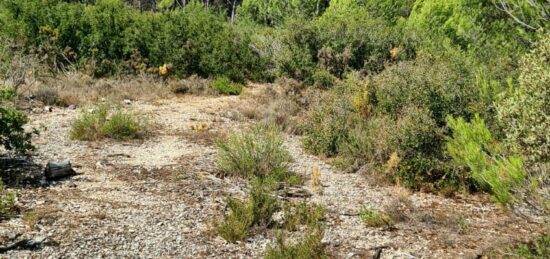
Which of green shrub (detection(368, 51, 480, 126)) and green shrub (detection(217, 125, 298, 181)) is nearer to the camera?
green shrub (detection(217, 125, 298, 181))

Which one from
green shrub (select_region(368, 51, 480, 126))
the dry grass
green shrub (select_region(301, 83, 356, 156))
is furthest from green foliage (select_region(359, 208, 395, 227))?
the dry grass

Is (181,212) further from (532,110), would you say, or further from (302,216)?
(532,110)

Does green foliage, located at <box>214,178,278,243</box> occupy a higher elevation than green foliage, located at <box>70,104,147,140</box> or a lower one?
higher

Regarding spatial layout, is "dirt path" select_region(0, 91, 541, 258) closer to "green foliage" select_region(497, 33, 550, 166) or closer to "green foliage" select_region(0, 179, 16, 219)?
"green foliage" select_region(0, 179, 16, 219)

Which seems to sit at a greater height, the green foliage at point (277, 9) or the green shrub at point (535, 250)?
the green foliage at point (277, 9)

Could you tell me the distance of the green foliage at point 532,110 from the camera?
13.8ft

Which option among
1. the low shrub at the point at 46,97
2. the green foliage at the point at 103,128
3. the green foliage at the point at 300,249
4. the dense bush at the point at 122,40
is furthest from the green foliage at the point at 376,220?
the dense bush at the point at 122,40

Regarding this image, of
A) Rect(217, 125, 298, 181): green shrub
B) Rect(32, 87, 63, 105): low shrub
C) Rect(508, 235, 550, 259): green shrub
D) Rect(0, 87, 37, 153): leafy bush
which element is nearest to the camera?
Rect(508, 235, 550, 259): green shrub

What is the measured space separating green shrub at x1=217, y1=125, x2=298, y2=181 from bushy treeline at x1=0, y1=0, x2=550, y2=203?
4.23ft

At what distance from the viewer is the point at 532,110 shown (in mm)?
4242

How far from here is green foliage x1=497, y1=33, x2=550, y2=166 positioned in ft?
13.8

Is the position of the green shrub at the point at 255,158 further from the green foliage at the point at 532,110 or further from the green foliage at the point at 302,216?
the green foliage at the point at 532,110

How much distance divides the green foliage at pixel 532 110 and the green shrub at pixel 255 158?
355 centimetres

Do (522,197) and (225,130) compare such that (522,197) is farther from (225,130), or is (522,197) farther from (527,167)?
(225,130)
